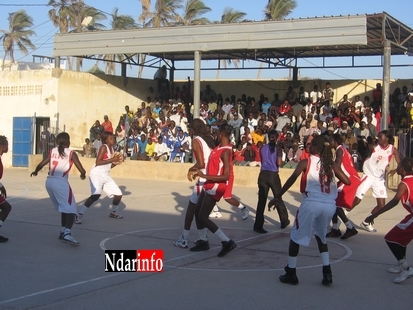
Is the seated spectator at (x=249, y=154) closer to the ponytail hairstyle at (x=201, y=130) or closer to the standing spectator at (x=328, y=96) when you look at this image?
the standing spectator at (x=328, y=96)

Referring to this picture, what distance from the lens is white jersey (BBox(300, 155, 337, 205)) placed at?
22.9ft

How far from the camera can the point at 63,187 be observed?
9.12 meters

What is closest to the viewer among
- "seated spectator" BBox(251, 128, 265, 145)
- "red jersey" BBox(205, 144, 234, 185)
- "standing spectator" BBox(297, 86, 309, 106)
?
"red jersey" BBox(205, 144, 234, 185)

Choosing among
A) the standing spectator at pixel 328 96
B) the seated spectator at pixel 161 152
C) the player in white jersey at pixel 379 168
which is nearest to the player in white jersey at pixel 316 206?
the player in white jersey at pixel 379 168

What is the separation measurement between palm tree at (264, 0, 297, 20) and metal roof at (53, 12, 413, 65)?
19.3 m

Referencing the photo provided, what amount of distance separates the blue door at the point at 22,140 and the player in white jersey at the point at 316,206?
21.0 m

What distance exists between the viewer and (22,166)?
26625mm

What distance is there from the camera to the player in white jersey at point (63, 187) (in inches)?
356

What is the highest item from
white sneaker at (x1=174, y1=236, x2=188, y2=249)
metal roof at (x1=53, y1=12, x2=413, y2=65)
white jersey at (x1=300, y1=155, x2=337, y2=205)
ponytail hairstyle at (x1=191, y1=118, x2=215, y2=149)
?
metal roof at (x1=53, y1=12, x2=413, y2=65)

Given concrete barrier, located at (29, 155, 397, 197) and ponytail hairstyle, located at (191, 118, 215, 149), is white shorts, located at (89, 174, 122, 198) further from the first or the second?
concrete barrier, located at (29, 155, 397, 197)

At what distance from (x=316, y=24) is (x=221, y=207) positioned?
26.3 feet

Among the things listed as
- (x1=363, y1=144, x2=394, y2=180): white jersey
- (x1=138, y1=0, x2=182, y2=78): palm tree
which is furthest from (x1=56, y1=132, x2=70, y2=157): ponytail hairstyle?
(x1=138, y1=0, x2=182, y2=78): palm tree

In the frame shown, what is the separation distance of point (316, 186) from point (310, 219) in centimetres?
38

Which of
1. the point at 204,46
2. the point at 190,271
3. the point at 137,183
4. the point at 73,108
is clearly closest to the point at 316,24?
the point at 204,46
